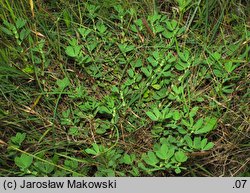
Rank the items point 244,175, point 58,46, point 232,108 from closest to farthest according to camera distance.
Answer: point 244,175 < point 232,108 < point 58,46

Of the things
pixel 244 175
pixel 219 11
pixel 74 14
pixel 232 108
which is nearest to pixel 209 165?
pixel 244 175

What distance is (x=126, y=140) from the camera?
2035 mm

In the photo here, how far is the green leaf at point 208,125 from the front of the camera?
1.89 m

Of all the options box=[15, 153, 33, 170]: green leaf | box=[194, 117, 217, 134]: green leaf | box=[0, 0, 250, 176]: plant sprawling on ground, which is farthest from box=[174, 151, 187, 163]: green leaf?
box=[15, 153, 33, 170]: green leaf

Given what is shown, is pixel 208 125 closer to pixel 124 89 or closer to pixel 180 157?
pixel 180 157

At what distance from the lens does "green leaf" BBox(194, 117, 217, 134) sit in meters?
1.89

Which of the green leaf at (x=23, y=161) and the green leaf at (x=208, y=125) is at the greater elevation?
the green leaf at (x=208, y=125)

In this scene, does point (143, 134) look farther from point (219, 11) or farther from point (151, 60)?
point (219, 11)

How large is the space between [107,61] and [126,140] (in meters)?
0.45

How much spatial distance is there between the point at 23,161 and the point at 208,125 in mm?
897

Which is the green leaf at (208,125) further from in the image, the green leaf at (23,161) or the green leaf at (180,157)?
the green leaf at (23,161)

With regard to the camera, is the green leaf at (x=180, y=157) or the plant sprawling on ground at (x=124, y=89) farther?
the plant sprawling on ground at (x=124, y=89)

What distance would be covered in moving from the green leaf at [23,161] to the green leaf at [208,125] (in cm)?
79

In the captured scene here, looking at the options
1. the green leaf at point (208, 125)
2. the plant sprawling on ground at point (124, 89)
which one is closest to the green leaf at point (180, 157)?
the plant sprawling on ground at point (124, 89)
